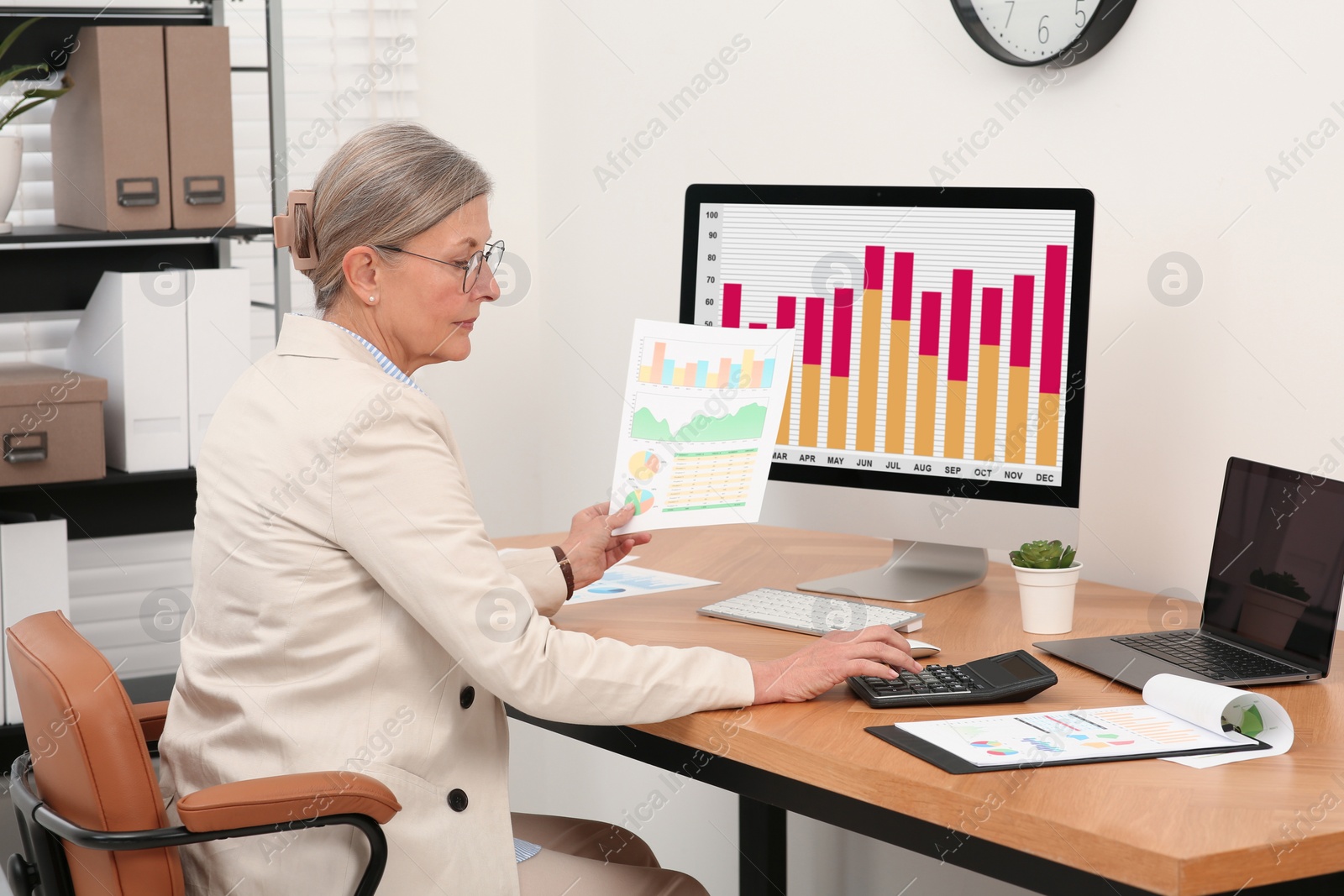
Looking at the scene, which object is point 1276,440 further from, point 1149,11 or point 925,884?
point 925,884

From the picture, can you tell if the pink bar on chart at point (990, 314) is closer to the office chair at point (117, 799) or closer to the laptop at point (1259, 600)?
the laptop at point (1259, 600)

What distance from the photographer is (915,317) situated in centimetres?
197

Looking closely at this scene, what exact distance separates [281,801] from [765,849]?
3.67 ft

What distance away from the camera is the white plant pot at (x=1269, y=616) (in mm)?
1580

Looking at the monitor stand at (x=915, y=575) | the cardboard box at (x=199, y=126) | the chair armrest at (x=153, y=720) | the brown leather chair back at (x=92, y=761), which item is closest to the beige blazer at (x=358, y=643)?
the brown leather chair back at (x=92, y=761)

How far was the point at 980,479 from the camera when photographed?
1915mm

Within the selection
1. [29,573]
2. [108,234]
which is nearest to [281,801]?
[29,573]

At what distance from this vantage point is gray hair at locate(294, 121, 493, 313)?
158 cm

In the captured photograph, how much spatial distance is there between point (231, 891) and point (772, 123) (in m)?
1.79

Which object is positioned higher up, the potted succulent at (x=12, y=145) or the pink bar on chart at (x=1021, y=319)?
the potted succulent at (x=12, y=145)

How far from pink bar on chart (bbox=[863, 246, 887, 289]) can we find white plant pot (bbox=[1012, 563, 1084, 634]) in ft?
1.60

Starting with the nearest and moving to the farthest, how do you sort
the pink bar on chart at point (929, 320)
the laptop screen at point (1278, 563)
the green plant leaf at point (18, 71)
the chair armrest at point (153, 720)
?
the laptop screen at point (1278, 563) → the chair armrest at point (153, 720) → the pink bar on chart at point (929, 320) → the green plant leaf at point (18, 71)

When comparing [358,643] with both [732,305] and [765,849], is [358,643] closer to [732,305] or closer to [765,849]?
[732,305]

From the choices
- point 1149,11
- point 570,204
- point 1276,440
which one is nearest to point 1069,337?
point 1276,440
